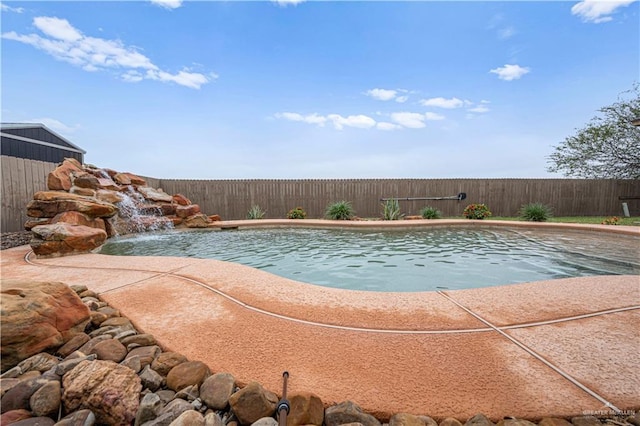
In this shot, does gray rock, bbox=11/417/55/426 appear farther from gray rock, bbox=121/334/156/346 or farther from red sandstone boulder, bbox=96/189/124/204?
red sandstone boulder, bbox=96/189/124/204

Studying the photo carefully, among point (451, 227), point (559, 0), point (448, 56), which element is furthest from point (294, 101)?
point (559, 0)

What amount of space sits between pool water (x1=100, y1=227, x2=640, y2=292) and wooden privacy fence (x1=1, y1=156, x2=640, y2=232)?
14.6 ft

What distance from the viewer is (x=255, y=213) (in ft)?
35.8

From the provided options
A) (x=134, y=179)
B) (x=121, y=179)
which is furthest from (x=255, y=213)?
(x=121, y=179)

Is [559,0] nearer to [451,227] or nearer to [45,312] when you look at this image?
[451,227]

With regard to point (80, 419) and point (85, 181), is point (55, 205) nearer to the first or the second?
point (85, 181)

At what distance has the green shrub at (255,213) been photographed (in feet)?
36.0

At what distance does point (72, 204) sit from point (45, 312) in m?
4.90

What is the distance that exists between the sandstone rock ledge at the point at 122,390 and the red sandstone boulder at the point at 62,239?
128 inches

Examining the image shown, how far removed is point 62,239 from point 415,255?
5564mm

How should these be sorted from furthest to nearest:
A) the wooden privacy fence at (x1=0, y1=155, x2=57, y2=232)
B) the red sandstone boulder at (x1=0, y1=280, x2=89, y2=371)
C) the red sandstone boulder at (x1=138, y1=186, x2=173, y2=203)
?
the red sandstone boulder at (x1=138, y1=186, x2=173, y2=203) → the wooden privacy fence at (x1=0, y1=155, x2=57, y2=232) → the red sandstone boulder at (x1=0, y1=280, x2=89, y2=371)

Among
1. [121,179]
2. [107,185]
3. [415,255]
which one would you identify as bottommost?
[415,255]

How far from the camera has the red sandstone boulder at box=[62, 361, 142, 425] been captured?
104 centimetres

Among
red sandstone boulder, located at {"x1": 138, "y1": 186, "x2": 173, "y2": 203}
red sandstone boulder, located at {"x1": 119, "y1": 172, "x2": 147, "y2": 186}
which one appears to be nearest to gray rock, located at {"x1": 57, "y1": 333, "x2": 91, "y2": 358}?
red sandstone boulder, located at {"x1": 138, "y1": 186, "x2": 173, "y2": 203}
